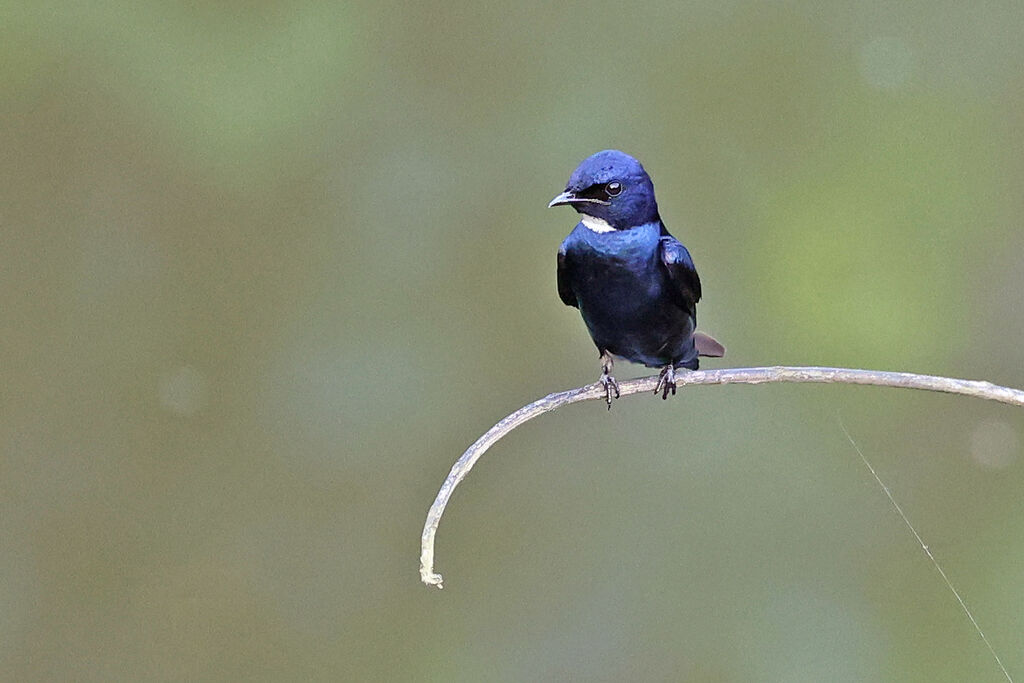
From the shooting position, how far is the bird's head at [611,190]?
1105 mm

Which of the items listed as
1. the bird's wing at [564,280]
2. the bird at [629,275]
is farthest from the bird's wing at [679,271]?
the bird's wing at [564,280]

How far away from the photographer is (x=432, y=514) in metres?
0.79

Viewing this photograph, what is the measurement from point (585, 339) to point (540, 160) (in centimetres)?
32

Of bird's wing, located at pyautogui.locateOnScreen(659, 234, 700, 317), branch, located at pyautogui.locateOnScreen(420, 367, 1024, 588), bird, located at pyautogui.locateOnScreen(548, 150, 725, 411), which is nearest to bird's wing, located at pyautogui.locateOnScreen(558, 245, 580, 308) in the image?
bird, located at pyautogui.locateOnScreen(548, 150, 725, 411)

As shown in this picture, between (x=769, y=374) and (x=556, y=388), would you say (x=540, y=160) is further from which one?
(x=769, y=374)

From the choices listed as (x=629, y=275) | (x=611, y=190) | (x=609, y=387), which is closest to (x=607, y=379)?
(x=609, y=387)

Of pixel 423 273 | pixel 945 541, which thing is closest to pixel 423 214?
pixel 423 273

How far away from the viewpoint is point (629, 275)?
1.22 m

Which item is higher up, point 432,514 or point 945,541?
point 432,514

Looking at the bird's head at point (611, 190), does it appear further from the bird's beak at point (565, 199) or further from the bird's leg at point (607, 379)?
the bird's leg at point (607, 379)

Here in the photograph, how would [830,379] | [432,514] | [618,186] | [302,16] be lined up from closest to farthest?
[432,514]
[830,379]
[618,186]
[302,16]

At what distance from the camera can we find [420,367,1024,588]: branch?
2.56ft

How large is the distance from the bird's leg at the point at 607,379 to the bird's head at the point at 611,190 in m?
0.20

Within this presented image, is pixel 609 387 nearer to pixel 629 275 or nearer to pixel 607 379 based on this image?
pixel 607 379
